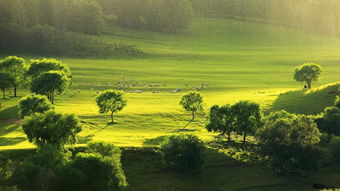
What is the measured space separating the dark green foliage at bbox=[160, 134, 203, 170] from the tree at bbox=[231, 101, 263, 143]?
1667 centimetres

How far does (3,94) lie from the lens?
13562 cm

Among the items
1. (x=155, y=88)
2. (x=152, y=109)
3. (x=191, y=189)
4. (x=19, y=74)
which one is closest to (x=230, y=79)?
(x=155, y=88)

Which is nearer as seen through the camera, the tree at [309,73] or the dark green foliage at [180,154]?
the dark green foliage at [180,154]

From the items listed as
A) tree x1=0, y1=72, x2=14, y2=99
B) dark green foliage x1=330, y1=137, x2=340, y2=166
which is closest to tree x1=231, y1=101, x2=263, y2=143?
dark green foliage x1=330, y1=137, x2=340, y2=166

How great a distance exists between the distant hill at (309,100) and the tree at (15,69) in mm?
75084

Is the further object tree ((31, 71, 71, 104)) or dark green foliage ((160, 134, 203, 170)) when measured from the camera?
tree ((31, 71, 71, 104))

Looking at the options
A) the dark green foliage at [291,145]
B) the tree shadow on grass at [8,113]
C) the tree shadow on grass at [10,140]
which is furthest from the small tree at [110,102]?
the dark green foliage at [291,145]

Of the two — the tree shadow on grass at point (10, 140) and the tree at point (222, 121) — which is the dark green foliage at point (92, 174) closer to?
the tree shadow on grass at point (10, 140)

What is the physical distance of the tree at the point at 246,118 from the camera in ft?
330

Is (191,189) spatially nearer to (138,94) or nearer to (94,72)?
(138,94)

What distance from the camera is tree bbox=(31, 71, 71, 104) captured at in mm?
121875

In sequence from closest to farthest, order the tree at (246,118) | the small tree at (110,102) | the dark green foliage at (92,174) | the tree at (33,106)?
the dark green foliage at (92,174) → the tree at (246,118) → the tree at (33,106) → the small tree at (110,102)

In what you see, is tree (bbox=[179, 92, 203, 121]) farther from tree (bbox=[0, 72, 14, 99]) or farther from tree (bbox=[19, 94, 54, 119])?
tree (bbox=[0, 72, 14, 99])

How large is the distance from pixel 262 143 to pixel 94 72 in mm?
109395
